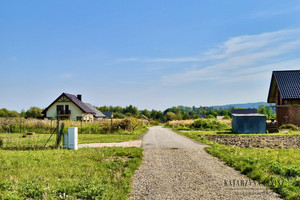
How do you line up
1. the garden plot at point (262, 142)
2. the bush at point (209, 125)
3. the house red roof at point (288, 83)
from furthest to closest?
the house red roof at point (288, 83) < the bush at point (209, 125) < the garden plot at point (262, 142)

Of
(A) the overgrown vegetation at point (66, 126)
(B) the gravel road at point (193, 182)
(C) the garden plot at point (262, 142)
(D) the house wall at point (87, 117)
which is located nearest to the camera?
(B) the gravel road at point (193, 182)

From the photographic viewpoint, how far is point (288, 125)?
31.6m

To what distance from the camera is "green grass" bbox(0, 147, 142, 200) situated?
5.32 metres

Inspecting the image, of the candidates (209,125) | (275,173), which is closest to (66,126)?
(209,125)

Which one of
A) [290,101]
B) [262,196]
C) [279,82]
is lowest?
[262,196]

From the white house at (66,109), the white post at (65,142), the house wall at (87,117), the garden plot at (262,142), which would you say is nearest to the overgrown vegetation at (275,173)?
the garden plot at (262,142)

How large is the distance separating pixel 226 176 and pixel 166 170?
1.71 m

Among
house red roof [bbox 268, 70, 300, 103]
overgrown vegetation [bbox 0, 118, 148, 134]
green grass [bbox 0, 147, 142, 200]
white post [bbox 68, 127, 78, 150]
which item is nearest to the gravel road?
green grass [bbox 0, 147, 142, 200]

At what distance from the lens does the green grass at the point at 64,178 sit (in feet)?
17.5

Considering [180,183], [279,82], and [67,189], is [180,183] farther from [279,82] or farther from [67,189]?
[279,82]

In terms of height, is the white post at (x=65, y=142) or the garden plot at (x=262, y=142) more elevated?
the white post at (x=65, y=142)

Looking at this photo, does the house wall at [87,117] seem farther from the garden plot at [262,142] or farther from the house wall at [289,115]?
the garden plot at [262,142]

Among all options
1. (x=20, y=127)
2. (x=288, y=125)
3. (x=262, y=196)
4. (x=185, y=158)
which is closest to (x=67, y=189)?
(x=262, y=196)

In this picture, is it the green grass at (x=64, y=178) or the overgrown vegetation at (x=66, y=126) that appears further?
the overgrown vegetation at (x=66, y=126)
